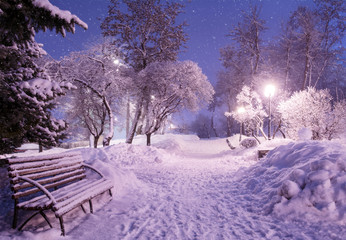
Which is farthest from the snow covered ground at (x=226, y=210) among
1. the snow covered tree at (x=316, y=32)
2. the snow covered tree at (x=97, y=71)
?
the snow covered tree at (x=316, y=32)

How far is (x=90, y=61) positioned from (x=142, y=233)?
45.2 feet

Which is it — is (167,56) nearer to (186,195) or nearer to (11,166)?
(186,195)

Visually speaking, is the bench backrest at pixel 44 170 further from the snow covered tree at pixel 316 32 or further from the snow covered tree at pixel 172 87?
the snow covered tree at pixel 316 32

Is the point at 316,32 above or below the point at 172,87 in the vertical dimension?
above

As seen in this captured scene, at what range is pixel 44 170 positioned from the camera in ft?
12.4

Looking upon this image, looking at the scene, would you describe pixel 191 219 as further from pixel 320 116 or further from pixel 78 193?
pixel 320 116

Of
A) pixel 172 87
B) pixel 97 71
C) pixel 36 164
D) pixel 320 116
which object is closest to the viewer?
Answer: pixel 36 164

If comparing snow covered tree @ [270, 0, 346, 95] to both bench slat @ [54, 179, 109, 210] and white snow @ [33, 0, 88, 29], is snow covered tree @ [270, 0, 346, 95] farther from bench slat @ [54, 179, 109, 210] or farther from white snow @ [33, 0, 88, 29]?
white snow @ [33, 0, 88, 29]

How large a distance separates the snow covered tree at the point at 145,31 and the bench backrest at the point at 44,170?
36.6ft

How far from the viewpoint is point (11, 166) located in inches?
125

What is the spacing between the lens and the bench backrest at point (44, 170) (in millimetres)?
3174

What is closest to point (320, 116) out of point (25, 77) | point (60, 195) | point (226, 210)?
point (226, 210)

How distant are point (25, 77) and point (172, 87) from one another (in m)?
10.1

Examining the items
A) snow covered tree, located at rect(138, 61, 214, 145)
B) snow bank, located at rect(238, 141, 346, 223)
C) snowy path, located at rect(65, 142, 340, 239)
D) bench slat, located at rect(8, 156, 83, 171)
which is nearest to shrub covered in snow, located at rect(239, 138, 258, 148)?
snow covered tree, located at rect(138, 61, 214, 145)
